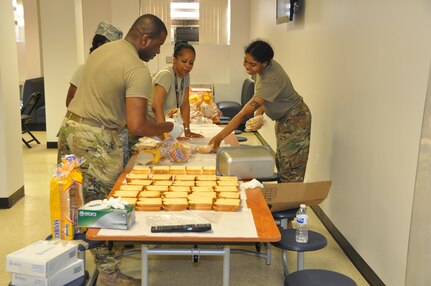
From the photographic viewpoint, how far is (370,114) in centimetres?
284

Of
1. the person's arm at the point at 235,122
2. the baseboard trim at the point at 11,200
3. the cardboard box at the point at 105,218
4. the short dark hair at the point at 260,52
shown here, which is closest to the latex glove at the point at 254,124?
the person's arm at the point at 235,122

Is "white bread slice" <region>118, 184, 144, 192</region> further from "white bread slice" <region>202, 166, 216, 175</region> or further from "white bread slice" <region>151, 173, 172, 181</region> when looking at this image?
"white bread slice" <region>202, 166, 216, 175</region>

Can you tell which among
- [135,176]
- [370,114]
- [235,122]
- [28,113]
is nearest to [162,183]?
[135,176]

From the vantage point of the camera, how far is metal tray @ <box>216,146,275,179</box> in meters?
2.48

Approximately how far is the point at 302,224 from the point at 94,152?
1.12 meters

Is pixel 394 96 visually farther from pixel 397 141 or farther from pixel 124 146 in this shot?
pixel 124 146

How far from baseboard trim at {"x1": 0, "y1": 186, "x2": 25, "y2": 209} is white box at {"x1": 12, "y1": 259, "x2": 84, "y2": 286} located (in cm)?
273

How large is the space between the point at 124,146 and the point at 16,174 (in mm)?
2067

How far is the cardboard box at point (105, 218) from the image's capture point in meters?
1.76

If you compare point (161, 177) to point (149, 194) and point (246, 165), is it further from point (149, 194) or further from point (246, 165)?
point (246, 165)

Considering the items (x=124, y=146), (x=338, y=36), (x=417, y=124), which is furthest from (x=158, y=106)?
(x=417, y=124)

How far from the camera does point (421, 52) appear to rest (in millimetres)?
2207

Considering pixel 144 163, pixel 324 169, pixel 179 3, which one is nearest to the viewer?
pixel 144 163

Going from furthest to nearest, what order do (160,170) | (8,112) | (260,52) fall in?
(8,112), (260,52), (160,170)
